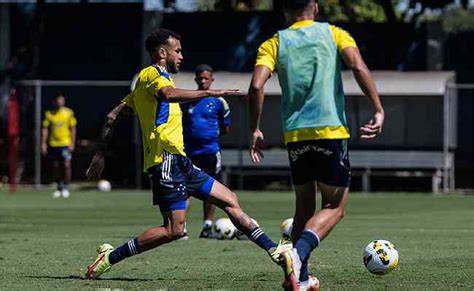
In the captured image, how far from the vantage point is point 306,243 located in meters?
8.94

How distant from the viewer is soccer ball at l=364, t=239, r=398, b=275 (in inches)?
426

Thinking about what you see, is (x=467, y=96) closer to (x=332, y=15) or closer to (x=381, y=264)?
(x=332, y=15)

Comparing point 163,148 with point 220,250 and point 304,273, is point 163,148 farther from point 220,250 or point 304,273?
point 220,250

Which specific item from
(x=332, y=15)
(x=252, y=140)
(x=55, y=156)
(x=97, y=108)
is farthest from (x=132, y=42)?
(x=252, y=140)

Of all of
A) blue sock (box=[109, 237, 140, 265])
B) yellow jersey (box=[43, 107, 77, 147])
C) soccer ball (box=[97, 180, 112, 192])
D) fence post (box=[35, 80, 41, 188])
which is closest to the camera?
blue sock (box=[109, 237, 140, 265])

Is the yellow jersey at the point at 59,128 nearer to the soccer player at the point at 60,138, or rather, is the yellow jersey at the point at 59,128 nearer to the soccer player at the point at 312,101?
the soccer player at the point at 60,138

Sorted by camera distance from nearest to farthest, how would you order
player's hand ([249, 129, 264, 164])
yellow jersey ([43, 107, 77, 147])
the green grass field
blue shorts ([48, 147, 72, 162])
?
player's hand ([249, 129, 264, 164]), the green grass field, blue shorts ([48, 147, 72, 162]), yellow jersey ([43, 107, 77, 147])

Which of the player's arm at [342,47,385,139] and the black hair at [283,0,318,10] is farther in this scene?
the black hair at [283,0,318,10]

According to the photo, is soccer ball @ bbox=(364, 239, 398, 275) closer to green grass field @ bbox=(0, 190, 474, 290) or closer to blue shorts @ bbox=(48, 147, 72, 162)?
green grass field @ bbox=(0, 190, 474, 290)

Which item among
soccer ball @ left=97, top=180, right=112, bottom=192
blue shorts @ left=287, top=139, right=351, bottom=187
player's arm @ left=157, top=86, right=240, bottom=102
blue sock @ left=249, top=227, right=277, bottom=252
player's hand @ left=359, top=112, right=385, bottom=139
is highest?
player's arm @ left=157, top=86, right=240, bottom=102

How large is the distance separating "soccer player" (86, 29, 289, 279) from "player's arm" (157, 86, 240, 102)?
55mm

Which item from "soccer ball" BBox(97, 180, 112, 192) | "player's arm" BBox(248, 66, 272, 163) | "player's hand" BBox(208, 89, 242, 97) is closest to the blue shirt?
"player's hand" BBox(208, 89, 242, 97)

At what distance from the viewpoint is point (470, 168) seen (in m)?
33.8

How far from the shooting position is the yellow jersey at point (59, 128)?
Result: 2828cm
